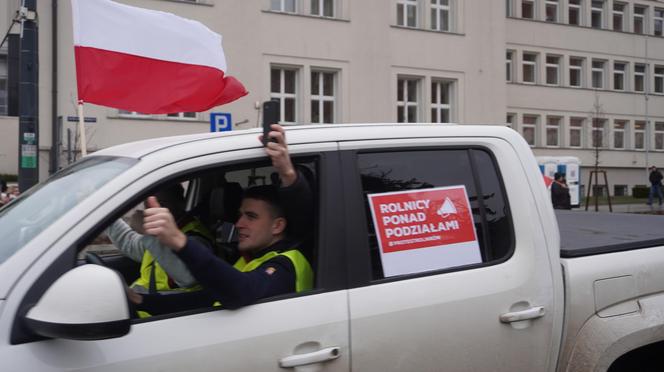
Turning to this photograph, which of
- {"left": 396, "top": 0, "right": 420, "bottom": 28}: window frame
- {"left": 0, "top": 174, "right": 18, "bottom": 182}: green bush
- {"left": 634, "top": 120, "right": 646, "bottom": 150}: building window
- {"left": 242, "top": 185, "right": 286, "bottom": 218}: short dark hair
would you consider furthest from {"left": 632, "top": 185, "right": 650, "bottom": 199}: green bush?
{"left": 242, "top": 185, "right": 286, "bottom": 218}: short dark hair

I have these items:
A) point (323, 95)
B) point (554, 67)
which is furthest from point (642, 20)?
point (323, 95)

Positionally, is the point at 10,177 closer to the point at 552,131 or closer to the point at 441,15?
the point at 441,15

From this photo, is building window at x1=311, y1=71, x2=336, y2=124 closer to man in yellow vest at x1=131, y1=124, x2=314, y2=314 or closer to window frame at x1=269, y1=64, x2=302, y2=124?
window frame at x1=269, y1=64, x2=302, y2=124

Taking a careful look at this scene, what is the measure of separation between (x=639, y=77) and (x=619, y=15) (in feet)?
12.2

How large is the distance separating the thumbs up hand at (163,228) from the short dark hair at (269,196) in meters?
0.61

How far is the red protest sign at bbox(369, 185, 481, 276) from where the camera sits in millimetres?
2521

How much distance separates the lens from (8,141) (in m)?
21.5

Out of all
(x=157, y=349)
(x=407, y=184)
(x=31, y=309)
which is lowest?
(x=157, y=349)

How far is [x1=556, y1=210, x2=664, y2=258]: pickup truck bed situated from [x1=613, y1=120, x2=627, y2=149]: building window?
117 feet

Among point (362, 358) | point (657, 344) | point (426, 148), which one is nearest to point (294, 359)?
point (362, 358)

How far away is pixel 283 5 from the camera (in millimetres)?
25719

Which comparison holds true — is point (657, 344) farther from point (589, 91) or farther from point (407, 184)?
point (589, 91)

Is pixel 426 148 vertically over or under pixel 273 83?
under

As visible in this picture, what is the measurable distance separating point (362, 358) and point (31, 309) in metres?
1.07
